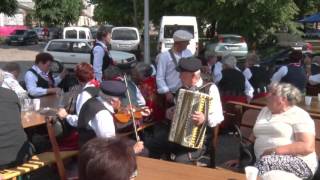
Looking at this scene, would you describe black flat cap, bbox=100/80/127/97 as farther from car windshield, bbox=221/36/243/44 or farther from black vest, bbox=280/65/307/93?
car windshield, bbox=221/36/243/44

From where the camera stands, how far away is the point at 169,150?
5.20 m

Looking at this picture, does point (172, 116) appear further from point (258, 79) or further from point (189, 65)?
point (258, 79)

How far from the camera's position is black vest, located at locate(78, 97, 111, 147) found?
416 centimetres

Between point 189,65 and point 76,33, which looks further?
point 76,33

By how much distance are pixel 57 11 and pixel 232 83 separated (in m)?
54.0

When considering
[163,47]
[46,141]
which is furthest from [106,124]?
[163,47]

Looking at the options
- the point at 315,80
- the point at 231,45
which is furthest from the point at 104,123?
the point at 231,45

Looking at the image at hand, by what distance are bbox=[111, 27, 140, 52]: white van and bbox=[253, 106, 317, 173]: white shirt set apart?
22178mm

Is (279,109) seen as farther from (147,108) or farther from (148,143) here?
(147,108)

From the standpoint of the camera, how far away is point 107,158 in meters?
2.04

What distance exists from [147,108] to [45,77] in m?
1.83

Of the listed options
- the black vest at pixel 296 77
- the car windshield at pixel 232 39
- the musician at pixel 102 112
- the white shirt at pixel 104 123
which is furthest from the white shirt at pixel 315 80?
the car windshield at pixel 232 39

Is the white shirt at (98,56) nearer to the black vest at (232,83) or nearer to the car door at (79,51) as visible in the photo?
the black vest at (232,83)

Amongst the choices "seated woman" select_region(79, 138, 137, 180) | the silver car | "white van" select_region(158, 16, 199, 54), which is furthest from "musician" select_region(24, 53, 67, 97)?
the silver car
